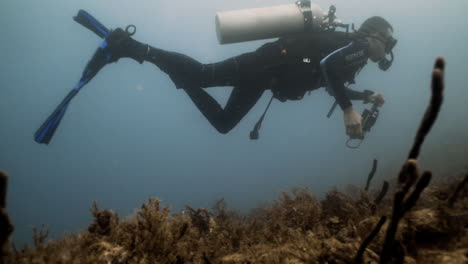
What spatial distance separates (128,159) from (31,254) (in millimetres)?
128484

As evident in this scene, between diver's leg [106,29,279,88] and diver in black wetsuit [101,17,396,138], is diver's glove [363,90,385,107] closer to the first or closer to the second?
diver in black wetsuit [101,17,396,138]

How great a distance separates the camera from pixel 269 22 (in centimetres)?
562

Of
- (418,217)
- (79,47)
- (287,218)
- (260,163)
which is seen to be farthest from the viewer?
(79,47)

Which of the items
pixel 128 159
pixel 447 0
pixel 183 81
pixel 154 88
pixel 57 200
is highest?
pixel 447 0

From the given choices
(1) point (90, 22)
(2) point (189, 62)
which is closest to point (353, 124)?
(2) point (189, 62)

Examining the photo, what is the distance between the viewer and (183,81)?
5.80 meters

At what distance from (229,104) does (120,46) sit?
8.27ft

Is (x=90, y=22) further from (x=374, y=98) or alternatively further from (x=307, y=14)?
(x=374, y=98)

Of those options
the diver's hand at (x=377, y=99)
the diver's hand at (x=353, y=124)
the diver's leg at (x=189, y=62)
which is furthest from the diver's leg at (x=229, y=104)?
the diver's hand at (x=377, y=99)

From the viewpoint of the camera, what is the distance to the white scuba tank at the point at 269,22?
5605mm

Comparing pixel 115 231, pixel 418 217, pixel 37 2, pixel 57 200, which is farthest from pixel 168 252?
pixel 57 200

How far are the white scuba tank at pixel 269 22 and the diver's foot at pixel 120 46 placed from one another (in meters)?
1.70

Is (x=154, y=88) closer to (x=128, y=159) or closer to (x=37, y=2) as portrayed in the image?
(x=128, y=159)

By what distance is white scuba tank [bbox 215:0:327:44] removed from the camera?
5605 millimetres
